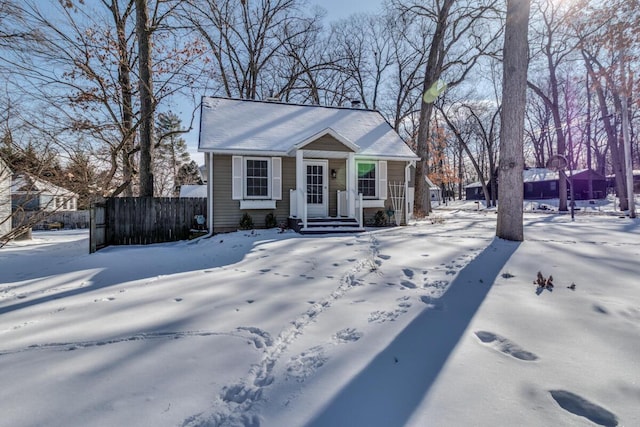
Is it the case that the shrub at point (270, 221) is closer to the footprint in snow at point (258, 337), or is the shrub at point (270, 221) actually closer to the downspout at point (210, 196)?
the downspout at point (210, 196)

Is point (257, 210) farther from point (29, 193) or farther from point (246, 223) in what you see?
point (29, 193)

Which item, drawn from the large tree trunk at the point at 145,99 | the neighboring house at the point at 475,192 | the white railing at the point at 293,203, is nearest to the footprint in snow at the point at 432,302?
the white railing at the point at 293,203

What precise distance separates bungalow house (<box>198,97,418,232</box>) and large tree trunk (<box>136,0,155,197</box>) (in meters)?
1.70

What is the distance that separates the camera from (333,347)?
2418 millimetres

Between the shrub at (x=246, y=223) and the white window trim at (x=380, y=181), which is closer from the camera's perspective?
the shrub at (x=246, y=223)

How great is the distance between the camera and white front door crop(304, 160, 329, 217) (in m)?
11.0

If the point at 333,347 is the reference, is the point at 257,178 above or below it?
above

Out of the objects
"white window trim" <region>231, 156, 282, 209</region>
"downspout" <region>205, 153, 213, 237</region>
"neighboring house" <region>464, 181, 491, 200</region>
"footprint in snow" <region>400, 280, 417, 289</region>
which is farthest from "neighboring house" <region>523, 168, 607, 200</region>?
"footprint in snow" <region>400, 280, 417, 289</region>

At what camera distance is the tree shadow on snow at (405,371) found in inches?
65.9

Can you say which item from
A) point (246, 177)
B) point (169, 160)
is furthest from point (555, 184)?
point (169, 160)

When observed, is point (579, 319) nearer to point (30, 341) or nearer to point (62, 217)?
point (30, 341)

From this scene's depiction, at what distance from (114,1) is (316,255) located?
14209mm

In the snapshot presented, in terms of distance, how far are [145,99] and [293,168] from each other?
5.27m

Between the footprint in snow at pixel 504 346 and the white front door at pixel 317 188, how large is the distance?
8.56 m
